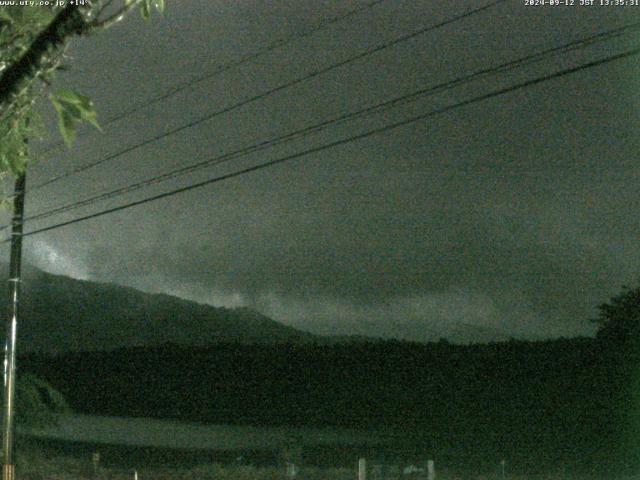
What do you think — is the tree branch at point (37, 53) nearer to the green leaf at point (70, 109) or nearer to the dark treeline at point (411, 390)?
the green leaf at point (70, 109)

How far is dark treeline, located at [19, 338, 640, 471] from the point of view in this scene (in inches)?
1652

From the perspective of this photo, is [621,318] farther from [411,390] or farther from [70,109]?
[70,109]

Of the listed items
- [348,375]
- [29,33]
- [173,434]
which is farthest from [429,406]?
[29,33]

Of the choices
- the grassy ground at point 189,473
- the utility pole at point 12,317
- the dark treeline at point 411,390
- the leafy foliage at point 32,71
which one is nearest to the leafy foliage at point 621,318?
the dark treeline at point 411,390

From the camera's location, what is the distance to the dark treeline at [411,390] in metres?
42.0

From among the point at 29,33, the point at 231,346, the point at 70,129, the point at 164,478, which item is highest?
the point at 231,346

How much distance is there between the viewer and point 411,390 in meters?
60.5

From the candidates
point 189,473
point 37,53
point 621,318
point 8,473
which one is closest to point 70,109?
point 37,53

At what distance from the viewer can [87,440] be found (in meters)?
41.9

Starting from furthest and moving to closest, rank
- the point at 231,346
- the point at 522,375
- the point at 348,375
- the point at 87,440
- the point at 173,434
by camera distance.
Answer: the point at 231,346 → the point at 348,375 → the point at 522,375 → the point at 173,434 → the point at 87,440

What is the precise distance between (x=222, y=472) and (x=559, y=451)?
15331 mm

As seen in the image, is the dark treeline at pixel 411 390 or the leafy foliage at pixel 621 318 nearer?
the dark treeline at pixel 411 390

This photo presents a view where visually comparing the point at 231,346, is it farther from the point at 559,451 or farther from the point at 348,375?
the point at 559,451

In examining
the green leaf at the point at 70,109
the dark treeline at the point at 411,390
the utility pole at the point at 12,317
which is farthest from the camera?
the dark treeline at the point at 411,390
